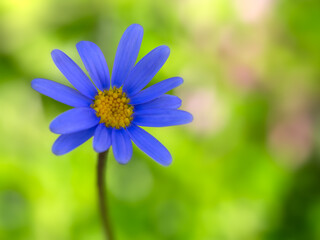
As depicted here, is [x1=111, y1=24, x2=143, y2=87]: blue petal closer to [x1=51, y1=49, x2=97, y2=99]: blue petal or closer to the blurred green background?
[x1=51, y1=49, x2=97, y2=99]: blue petal

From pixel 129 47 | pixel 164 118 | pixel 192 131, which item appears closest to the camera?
pixel 164 118

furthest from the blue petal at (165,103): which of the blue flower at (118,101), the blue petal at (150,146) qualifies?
the blue petal at (150,146)

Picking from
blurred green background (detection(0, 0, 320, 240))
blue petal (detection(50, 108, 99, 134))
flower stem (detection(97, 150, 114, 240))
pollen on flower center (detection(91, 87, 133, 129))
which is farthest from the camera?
blurred green background (detection(0, 0, 320, 240))

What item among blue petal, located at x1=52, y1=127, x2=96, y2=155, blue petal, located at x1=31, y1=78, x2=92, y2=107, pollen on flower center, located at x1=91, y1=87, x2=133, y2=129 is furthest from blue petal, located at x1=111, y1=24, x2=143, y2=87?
blue petal, located at x1=52, y1=127, x2=96, y2=155

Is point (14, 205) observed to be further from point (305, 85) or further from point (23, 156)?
point (305, 85)

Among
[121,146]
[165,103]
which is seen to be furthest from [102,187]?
[165,103]

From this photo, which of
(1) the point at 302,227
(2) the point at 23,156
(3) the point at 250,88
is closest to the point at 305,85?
(3) the point at 250,88

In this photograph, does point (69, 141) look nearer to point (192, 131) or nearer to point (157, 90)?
point (157, 90)
